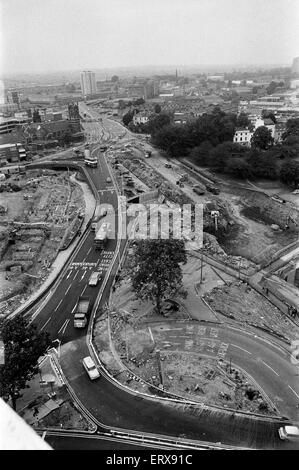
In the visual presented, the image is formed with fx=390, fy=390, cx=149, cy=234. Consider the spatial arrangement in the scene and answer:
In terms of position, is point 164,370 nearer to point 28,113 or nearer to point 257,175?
point 257,175

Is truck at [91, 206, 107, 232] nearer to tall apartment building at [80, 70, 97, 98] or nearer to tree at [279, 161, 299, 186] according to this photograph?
tree at [279, 161, 299, 186]

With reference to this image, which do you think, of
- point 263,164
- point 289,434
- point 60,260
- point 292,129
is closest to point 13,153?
point 263,164

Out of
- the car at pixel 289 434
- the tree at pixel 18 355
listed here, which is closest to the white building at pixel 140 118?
the tree at pixel 18 355

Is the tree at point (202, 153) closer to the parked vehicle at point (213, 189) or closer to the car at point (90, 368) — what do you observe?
Answer: the parked vehicle at point (213, 189)

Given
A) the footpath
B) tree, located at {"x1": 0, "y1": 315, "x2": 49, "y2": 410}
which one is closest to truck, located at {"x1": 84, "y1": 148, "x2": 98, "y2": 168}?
the footpath

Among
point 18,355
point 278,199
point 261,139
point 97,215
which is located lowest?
point 278,199

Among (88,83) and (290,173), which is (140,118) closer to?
(290,173)

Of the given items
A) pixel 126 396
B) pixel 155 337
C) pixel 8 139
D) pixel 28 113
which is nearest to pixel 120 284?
pixel 155 337
